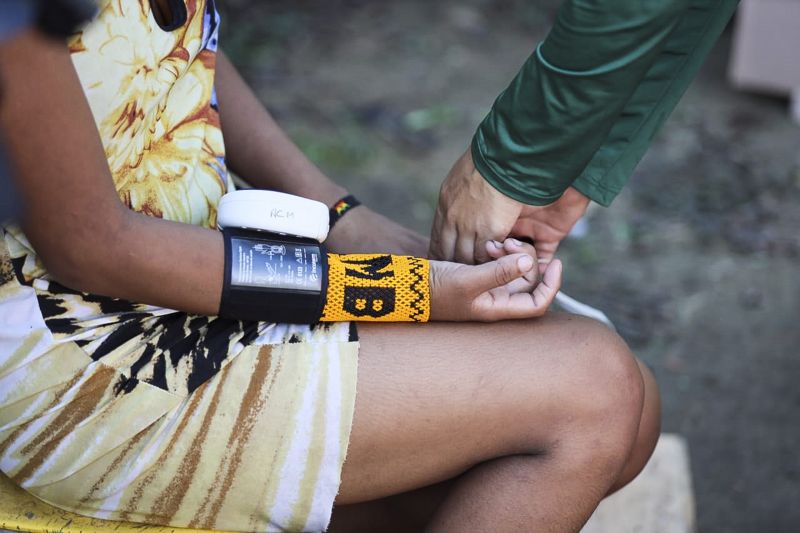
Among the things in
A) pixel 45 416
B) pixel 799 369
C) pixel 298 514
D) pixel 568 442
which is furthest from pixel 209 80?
pixel 799 369

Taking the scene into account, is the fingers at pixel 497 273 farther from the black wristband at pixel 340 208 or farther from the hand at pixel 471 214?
the black wristband at pixel 340 208

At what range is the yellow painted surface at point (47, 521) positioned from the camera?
1263 mm

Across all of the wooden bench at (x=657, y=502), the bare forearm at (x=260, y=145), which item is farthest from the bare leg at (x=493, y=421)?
the wooden bench at (x=657, y=502)

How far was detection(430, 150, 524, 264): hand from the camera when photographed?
1488mm

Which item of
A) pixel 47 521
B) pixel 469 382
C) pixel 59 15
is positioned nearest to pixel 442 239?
pixel 469 382

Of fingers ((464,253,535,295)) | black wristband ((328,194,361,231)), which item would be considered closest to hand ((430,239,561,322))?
fingers ((464,253,535,295))

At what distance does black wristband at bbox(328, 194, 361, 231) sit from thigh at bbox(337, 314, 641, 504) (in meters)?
0.42

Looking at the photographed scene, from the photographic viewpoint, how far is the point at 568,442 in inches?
51.7

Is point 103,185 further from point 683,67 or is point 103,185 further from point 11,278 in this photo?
point 683,67

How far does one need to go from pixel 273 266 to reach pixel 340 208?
48 centimetres

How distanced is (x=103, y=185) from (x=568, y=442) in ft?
2.36

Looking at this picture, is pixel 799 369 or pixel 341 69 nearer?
pixel 799 369

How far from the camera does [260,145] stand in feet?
5.66

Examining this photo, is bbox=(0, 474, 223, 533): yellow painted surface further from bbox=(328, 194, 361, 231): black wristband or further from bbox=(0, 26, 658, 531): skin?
bbox=(328, 194, 361, 231): black wristband
